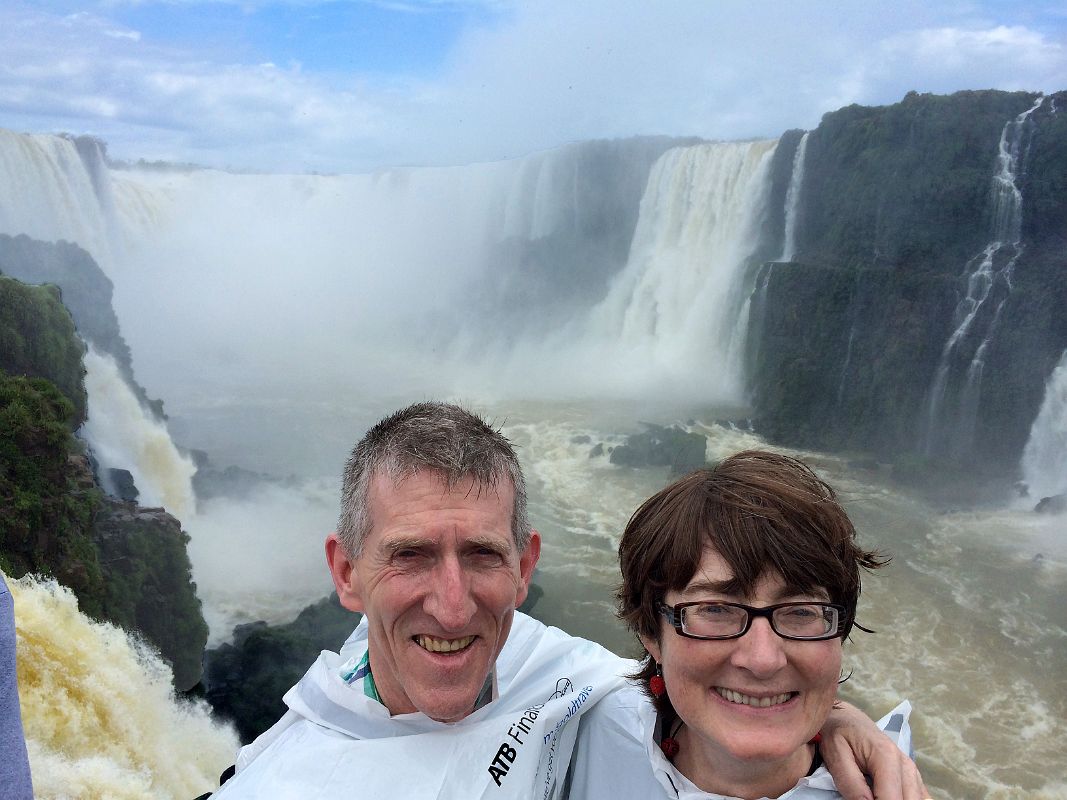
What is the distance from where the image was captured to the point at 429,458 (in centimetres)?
149

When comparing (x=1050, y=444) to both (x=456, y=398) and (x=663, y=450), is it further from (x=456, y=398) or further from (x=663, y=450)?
(x=456, y=398)

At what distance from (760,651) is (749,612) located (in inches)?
2.6

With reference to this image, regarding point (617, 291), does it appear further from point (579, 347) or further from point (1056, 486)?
point (1056, 486)

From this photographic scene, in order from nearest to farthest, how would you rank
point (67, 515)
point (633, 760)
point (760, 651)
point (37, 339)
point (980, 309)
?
point (760, 651) → point (633, 760) → point (67, 515) → point (37, 339) → point (980, 309)

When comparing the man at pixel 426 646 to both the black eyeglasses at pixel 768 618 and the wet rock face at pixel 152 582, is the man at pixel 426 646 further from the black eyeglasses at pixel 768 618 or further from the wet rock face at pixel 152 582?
the wet rock face at pixel 152 582

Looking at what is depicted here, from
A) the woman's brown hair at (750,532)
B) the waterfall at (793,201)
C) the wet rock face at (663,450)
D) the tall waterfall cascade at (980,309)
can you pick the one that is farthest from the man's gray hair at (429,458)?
the waterfall at (793,201)

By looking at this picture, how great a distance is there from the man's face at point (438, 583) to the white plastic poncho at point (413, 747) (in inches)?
2.7

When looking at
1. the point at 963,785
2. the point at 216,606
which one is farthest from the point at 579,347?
the point at 963,785

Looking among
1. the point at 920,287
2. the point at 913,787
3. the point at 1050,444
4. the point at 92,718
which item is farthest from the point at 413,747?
the point at 920,287

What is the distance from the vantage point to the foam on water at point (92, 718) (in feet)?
17.6

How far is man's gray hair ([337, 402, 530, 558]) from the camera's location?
1.50 metres

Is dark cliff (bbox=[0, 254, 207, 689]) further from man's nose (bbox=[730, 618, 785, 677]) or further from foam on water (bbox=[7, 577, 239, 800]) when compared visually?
man's nose (bbox=[730, 618, 785, 677])

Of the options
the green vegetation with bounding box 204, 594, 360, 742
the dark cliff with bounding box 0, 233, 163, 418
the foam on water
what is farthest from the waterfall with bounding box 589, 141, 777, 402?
the foam on water

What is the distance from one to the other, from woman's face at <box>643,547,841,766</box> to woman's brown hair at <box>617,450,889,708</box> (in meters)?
0.03
